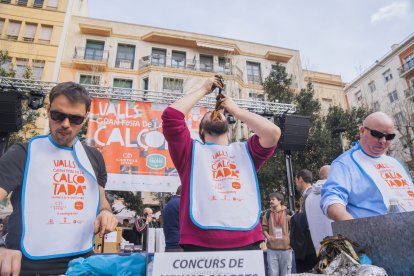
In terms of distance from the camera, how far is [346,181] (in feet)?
6.93

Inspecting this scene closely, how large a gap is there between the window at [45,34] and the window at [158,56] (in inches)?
307

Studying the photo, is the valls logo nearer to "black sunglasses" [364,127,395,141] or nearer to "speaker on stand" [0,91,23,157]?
"speaker on stand" [0,91,23,157]

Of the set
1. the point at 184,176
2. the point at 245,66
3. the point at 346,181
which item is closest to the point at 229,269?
the point at 184,176

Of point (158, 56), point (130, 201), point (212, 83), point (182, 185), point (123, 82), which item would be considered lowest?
point (182, 185)

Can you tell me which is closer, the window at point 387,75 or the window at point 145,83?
the window at point 145,83

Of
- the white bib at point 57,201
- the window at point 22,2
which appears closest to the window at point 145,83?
the window at point 22,2

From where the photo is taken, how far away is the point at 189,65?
77.2 ft

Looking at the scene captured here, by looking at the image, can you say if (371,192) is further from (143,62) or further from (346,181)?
(143,62)

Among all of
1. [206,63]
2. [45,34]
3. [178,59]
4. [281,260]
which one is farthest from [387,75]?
[45,34]

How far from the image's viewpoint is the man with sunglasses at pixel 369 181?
2.01m

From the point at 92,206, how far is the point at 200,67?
2316 cm

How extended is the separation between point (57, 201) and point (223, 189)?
0.95 meters

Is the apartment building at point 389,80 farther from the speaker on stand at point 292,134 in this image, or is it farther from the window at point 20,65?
the window at point 20,65

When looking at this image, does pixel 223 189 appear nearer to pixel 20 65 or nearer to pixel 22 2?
pixel 20 65
